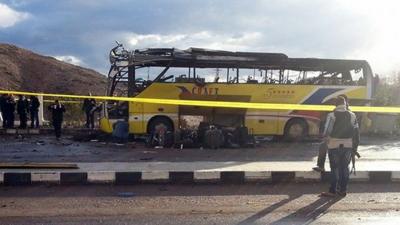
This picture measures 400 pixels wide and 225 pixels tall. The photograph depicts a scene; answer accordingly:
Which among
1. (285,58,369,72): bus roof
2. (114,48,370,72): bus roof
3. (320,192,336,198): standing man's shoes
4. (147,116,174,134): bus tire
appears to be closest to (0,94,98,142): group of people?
(147,116,174,134): bus tire

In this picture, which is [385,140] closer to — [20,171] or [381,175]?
[381,175]

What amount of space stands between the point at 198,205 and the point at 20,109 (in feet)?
57.3

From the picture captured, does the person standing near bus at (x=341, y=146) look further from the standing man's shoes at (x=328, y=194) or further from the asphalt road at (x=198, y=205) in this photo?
the asphalt road at (x=198, y=205)

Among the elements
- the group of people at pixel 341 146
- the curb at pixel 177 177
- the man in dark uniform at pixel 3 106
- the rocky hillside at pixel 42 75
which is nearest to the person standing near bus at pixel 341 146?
the group of people at pixel 341 146

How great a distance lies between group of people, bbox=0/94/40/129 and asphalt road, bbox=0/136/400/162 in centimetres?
227

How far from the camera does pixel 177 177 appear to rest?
35.9 feet

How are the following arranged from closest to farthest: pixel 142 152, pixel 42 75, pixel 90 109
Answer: pixel 142 152, pixel 90 109, pixel 42 75

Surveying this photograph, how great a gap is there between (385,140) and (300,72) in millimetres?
4606

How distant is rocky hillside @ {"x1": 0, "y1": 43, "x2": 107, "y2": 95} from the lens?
48.4 metres

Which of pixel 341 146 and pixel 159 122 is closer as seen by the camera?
pixel 341 146

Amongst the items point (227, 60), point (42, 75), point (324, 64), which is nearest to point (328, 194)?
point (227, 60)

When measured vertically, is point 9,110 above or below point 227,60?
below

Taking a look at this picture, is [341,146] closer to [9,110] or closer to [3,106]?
[9,110]

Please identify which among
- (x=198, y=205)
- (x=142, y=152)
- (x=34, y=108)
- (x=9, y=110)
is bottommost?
(x=198, y=205)
